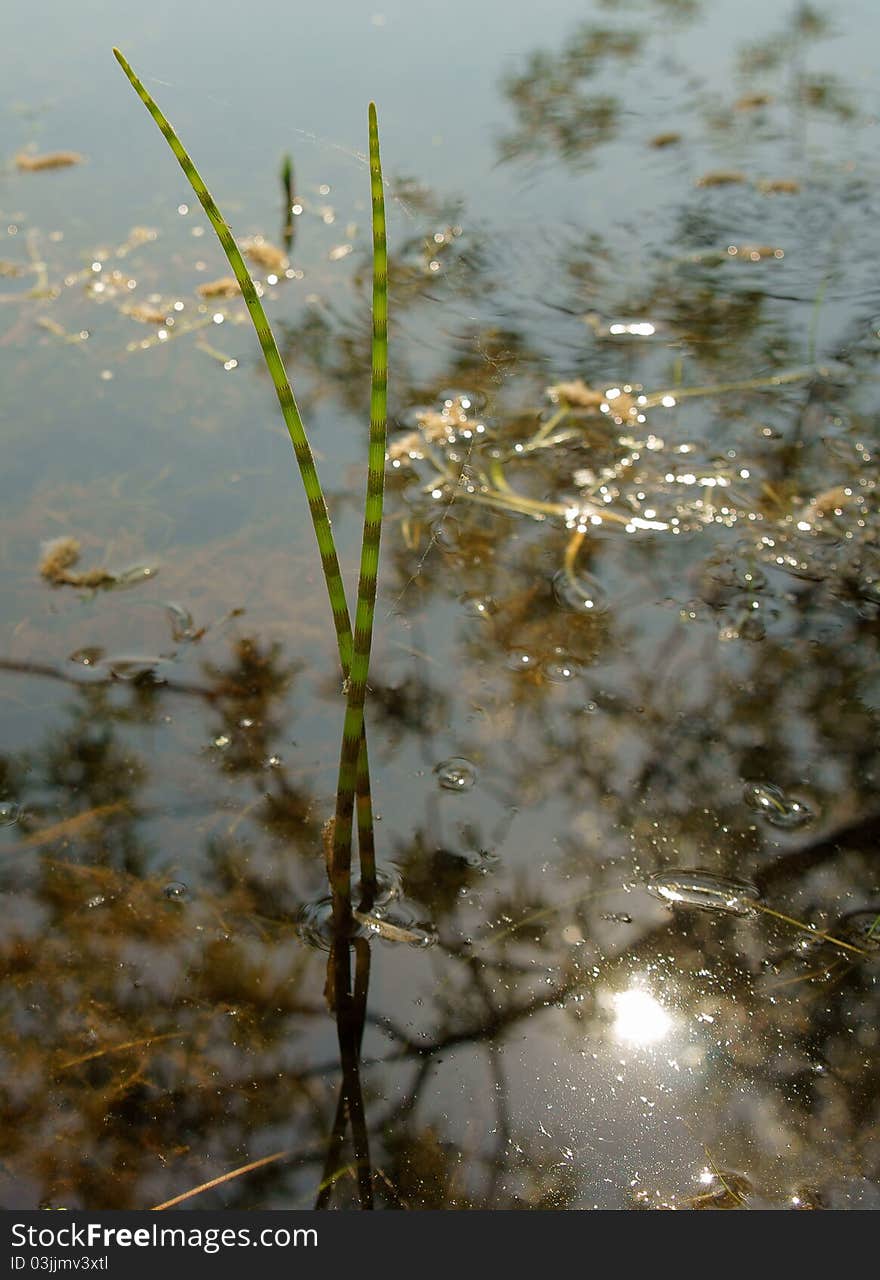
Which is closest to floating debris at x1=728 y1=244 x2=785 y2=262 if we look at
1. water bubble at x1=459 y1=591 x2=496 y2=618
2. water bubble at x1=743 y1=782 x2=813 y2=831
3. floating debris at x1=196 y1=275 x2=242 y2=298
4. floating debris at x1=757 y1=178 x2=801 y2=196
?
floating debris at x1=757 y1=178 x2=801 y2=196

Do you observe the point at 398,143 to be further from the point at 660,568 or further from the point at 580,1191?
the point at 580,1191

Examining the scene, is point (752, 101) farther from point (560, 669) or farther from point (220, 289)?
point (560, 669)

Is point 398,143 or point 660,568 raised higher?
point 398,143

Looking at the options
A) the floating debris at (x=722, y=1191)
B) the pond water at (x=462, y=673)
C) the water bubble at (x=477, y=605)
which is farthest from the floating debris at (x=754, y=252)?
the floating debris at (x=722, y=1191)

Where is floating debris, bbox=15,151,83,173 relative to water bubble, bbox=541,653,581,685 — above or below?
above

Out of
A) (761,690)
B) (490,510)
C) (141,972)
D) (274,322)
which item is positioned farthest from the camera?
(274,322)

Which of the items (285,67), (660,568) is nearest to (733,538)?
(660,568)

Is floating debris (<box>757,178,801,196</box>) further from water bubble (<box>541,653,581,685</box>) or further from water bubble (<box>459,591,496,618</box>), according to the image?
water bubble (<box>541,653,581,685</box>)
